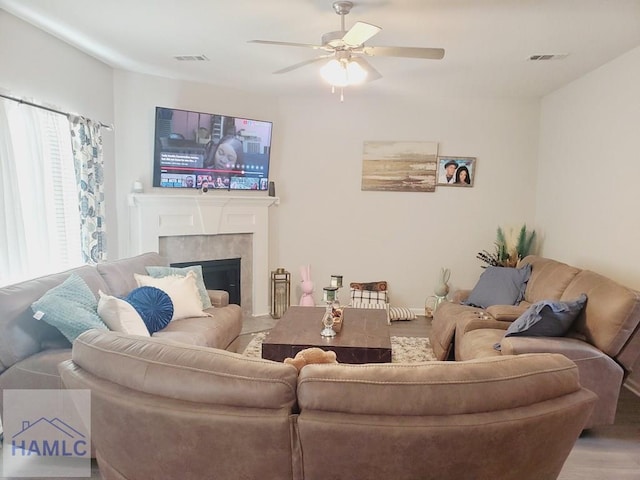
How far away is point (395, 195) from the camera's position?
17.4ft

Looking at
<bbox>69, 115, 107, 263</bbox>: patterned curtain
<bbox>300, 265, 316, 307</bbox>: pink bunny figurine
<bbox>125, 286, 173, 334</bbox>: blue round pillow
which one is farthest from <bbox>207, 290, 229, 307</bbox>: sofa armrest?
<bbox>300, 265, 316, 307</bbox>: pink bunny figurine

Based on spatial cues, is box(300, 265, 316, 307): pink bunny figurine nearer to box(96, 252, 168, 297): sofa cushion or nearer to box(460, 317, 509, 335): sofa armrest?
box(96, 252, 168, 297): sofa cushion

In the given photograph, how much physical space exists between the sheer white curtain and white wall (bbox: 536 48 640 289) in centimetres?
450

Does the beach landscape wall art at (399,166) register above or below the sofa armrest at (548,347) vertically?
above

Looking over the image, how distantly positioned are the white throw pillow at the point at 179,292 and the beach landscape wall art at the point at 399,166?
2.68 meters

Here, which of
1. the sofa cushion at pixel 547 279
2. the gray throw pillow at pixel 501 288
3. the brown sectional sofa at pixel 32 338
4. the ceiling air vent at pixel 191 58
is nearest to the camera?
the brown sectional sofa at pixel 32 338

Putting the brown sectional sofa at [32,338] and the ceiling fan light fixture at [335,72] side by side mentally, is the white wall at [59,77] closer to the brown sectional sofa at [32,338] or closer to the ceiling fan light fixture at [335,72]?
the brown sectional sofa at [32,338]

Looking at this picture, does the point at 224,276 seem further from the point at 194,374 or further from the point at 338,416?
the point at 338,416

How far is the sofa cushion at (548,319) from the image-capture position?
2623 mm

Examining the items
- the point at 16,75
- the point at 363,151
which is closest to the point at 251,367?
the point at 16,75

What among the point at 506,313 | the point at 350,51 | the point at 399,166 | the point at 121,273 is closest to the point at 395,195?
the point at 399,166

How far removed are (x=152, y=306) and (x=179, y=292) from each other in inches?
15.3

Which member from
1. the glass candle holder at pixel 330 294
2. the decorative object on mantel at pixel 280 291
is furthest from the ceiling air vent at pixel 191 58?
the decorative object on mantel at pixel 280 291

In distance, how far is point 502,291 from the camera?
152 inches
